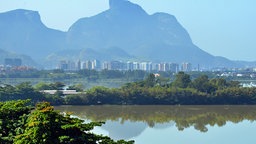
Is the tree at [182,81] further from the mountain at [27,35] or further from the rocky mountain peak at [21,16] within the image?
the rocky mountain peak at [21,16]

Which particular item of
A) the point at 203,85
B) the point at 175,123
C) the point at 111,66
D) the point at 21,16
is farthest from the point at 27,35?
the point at 175,123

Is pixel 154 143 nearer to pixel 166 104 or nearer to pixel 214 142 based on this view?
pixel 214 142

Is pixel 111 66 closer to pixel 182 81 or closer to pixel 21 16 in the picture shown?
pixel 182 81

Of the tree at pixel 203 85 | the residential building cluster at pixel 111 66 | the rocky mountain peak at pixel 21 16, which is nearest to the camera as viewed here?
the tree at pixel 203 85

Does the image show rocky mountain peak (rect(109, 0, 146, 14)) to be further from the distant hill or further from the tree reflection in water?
the tree reflection in water

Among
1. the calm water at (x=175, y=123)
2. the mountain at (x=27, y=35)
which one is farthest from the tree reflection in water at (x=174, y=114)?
the mountain at (x=27, y=35)

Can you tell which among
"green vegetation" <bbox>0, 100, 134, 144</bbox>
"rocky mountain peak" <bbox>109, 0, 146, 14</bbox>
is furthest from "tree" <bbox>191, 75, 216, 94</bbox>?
"rocky mountain peak" <bbox>109, 0, 146, 14</bbox>
